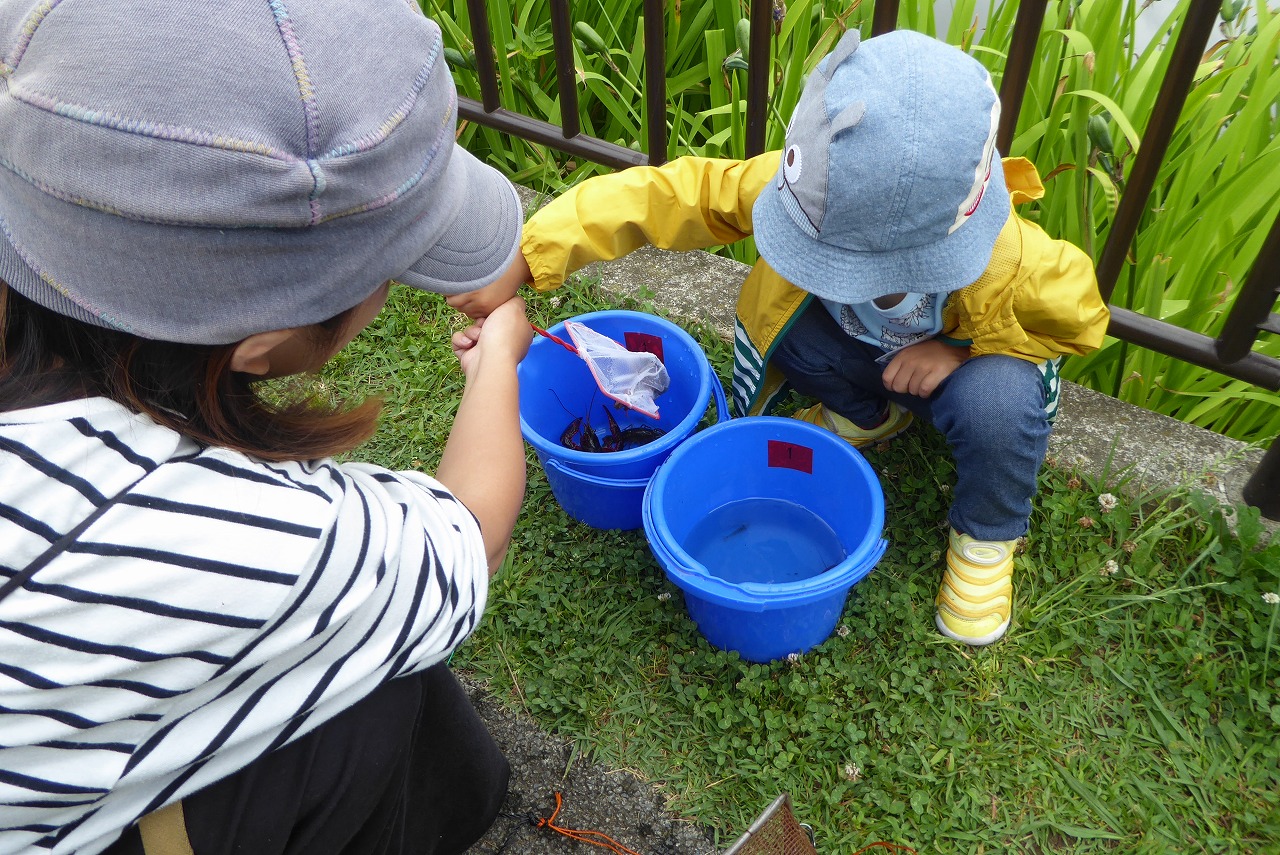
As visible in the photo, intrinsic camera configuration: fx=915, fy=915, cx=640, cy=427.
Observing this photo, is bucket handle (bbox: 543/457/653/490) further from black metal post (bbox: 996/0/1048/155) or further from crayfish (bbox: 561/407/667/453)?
black metal post (bbox: 996/0/1048/155)

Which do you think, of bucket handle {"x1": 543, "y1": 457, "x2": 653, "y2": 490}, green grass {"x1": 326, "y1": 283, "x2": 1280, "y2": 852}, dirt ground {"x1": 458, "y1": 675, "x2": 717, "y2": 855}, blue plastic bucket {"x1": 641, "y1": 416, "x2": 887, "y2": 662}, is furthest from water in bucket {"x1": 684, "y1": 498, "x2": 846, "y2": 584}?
dirt ground {"x1": 458, "y1": 675, "x2": 717, "y2": 855}

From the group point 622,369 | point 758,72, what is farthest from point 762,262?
point 758,72

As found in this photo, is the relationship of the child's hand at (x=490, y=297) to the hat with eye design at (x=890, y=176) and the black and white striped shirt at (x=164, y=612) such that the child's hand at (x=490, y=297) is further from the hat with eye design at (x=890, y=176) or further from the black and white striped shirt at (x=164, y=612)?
the black and white striped shirt at (x=164, y=612)

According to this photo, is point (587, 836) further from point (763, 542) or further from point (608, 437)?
point (608, 437)

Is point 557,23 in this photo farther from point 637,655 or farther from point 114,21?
point 114,21

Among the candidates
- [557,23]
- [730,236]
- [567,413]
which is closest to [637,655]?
[567,413]

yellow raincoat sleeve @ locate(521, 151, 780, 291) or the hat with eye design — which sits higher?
the hat with eye design

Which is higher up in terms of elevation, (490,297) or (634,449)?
(490,297)

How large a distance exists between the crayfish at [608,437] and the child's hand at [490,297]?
51cm

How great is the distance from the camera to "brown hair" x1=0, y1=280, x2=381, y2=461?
0.84 meters

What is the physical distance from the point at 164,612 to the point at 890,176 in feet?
3.42

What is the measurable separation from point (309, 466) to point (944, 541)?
133 cm

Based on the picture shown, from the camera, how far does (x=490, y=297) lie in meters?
1.56

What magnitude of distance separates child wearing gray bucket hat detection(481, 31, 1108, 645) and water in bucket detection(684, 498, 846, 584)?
0.72ft
